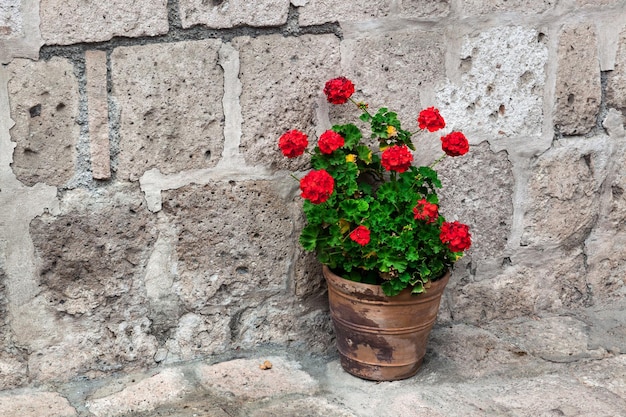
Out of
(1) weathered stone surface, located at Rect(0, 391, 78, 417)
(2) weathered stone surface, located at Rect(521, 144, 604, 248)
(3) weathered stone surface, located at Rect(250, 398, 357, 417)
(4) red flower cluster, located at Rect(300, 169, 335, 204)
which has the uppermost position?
(4) red flower cluster, located at Rect(300, 169, 335, 204)

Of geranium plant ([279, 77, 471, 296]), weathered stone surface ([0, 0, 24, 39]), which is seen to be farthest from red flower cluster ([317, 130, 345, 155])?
weathered stone surface ([0, 0, 24, 39])

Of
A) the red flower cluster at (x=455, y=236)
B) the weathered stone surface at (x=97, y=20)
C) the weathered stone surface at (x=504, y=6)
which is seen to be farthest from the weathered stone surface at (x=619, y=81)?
→ the weathered stone surface at (x=97, y=20)

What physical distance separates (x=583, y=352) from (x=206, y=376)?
47.8 inches

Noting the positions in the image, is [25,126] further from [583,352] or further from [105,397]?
[583,352]

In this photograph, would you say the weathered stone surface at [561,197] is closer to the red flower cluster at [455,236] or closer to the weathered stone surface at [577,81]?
the weathered stone surface at [577,81]

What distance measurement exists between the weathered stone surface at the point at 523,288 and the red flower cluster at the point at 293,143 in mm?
800

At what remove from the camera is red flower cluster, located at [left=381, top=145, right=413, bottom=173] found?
2412 millimetres

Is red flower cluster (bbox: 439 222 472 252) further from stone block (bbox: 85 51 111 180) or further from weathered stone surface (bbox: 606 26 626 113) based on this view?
stone block (bbox: 85 51 111 180)

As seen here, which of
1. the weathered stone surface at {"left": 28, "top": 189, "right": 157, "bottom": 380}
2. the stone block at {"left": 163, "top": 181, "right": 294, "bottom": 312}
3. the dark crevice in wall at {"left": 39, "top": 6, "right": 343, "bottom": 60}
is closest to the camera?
the dark crevice in wall at {"left": 39, "top": 6, "right": 343, "bottom": 60}

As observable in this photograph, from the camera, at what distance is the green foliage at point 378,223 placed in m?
2.45

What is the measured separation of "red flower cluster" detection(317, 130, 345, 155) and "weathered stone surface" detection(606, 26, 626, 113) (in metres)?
1.02

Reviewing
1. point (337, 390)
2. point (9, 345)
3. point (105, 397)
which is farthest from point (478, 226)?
point (9, 345)

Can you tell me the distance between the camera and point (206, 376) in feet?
8.52

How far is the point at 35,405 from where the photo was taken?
243cm
